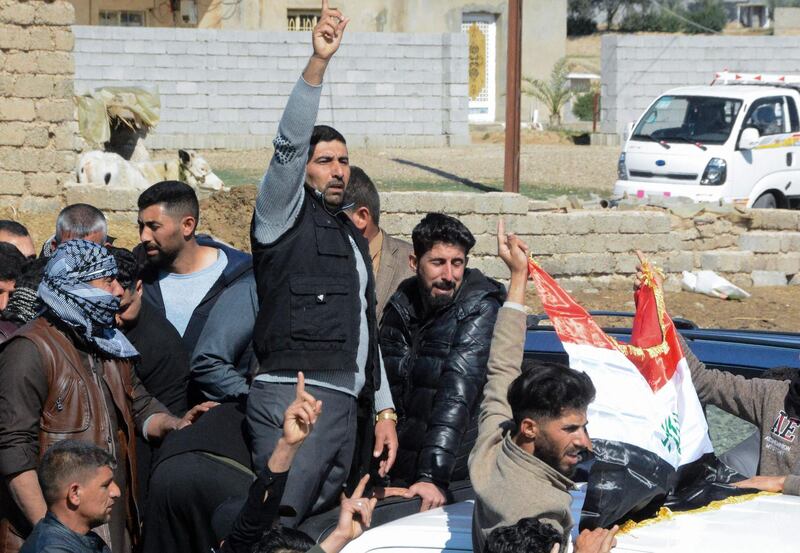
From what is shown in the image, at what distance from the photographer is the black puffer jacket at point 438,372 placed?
411 cm

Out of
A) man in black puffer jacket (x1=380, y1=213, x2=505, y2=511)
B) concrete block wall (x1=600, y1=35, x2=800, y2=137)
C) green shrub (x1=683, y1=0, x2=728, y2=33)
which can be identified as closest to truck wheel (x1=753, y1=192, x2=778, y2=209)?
concrete block wall (x1=600, y1=35, x2=800, y2=137)

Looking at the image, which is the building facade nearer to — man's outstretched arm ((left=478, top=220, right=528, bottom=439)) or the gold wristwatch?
Answer: the gold wristwatch

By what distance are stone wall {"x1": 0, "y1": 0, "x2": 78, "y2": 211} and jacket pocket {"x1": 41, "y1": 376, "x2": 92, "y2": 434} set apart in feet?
32.1

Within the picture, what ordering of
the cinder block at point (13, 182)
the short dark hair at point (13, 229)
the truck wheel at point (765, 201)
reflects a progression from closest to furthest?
the short dark hair at point (13, 229)
the cinder block at point (13, 182)
the truck wheel at point (765, 201)

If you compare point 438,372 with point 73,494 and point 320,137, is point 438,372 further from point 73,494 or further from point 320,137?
point 73,494

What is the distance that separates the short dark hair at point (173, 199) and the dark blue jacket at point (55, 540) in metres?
1.86

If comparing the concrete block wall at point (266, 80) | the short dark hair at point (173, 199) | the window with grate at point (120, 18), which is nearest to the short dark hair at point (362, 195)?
the short dark hair at point (173, 199)

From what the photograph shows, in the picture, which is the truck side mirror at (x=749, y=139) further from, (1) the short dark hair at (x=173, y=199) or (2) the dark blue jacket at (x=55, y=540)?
(2) the dark blue jacket at (x=55, y=540)

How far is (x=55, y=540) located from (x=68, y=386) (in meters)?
0.57

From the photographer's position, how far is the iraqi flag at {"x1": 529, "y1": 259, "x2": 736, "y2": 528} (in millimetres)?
3281

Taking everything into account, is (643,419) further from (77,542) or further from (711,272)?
(711,272)

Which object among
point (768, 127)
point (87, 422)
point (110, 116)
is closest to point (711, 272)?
point (768, 127)

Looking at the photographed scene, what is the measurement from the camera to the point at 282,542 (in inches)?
126

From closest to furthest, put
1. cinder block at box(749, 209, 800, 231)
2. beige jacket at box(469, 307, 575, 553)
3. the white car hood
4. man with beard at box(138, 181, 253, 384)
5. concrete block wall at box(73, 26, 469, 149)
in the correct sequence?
1. beige jacket at box(469, 307, 575, 553)
2. man with beard at box(138, 181, 253, 384)
3. cinder block at box(749, 209, 800, 231)
4. the white car hood
5. concrete block wall at box(73, 26, 469, 149)
